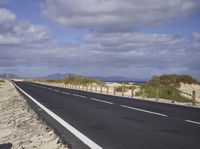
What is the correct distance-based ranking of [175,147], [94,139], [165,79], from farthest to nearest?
[165,79] → [94,139] → [175,147]

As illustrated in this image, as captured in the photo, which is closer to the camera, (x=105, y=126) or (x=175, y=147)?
(x=175, y=147)

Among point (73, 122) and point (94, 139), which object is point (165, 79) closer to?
point (73, 122)

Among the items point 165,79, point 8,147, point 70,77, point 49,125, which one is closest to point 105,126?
point 49,125

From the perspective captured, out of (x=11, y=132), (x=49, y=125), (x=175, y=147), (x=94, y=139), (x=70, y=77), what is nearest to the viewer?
(x=175, y=147)

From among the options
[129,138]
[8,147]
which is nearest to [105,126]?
[129,138]

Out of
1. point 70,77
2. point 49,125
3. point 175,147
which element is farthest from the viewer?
point 70,77

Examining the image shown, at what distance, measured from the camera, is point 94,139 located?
445 inches

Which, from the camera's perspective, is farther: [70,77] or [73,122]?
[70,77]

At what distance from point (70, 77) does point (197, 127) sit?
338 ft

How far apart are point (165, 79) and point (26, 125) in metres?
54.3

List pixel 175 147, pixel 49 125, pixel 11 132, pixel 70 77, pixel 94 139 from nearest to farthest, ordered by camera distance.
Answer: pixel 175 147, pixel 94 139, pixel 11 132, pixel 49 125, pixel 70 77

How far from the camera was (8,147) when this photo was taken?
1038 cm

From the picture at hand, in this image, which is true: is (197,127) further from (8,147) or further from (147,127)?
(8,147)

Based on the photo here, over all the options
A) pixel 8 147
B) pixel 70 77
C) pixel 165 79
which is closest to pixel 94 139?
pixel 8 147
